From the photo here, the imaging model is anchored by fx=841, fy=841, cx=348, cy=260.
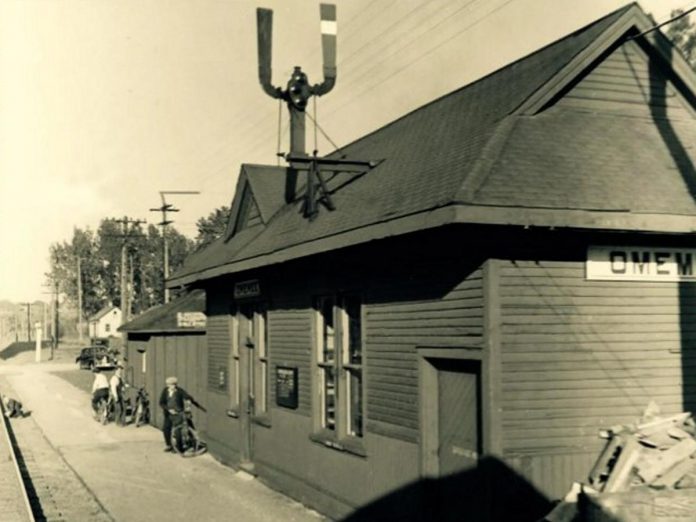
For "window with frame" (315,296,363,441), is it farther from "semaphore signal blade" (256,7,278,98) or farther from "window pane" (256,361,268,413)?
"semaphore signal blade" (256,7,278,98)

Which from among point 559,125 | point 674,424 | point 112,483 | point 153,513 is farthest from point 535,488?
point 112,483

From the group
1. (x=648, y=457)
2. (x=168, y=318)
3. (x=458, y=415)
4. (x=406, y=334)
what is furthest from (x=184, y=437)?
(x=648, y=457)

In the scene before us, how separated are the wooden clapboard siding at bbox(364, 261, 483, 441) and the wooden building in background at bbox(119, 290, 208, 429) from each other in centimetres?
880

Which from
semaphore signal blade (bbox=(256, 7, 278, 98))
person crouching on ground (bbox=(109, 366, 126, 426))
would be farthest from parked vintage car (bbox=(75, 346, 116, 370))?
semaphore signal blade (bbox=(256, 7, 278, 98))

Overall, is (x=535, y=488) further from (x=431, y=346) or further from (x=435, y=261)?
(x=435, y=261)

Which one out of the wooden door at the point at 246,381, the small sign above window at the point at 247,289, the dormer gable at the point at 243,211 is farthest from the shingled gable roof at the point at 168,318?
the small sign above window at the point at 247,289

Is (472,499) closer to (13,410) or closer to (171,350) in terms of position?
(171,350)

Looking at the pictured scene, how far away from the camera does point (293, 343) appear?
12562mm

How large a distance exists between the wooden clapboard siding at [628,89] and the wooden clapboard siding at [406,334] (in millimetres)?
2612

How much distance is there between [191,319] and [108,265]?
101 metres

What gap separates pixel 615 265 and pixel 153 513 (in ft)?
24.5

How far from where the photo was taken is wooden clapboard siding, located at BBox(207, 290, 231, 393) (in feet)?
53.5

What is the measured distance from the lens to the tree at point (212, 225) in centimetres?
9425

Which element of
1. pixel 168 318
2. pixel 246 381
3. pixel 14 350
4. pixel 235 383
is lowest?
pixel 14 350
